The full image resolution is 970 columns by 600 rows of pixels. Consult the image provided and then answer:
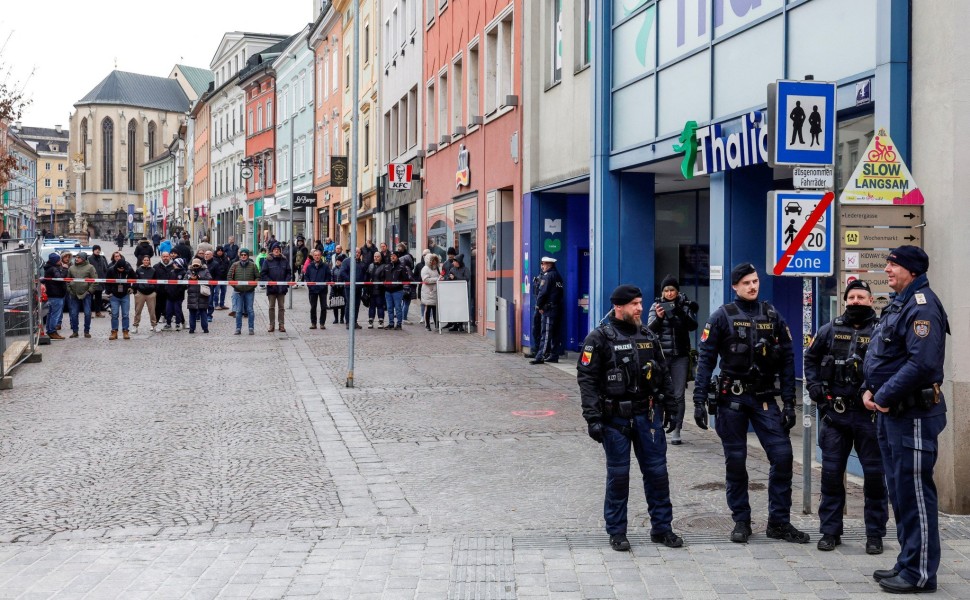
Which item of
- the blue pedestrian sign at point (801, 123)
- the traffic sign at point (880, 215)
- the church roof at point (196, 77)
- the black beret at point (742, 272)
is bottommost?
the black beret at point (742, 272)

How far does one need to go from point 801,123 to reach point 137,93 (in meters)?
124

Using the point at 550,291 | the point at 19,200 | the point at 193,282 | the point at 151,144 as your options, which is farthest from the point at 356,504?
the point at 151,144

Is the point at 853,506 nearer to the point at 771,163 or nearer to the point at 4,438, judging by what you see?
the point at 771,163

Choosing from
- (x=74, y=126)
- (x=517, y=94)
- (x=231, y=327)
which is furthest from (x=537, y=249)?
(x=74, y=126)

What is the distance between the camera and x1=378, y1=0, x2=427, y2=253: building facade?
31.2 m

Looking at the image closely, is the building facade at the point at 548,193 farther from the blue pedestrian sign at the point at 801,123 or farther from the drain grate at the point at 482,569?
the drain grate at the point at 482,569

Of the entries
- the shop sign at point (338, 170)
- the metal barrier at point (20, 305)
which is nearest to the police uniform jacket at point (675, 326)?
the metal barrier at point (20, 305)

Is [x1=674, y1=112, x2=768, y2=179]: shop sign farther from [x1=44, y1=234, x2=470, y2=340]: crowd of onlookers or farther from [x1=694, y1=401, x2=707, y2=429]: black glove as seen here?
[x1=44, y1=234, x2=470, y2=340]: crowd of onlookers

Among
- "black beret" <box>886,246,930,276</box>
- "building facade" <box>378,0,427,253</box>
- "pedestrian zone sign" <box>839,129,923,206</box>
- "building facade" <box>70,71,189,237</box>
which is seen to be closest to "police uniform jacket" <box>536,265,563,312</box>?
"pedestrian zone sign" <box>839,129,923,206</box>

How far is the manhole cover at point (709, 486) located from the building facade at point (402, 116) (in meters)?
21.9

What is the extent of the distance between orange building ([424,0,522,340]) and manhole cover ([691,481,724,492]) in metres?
11.2

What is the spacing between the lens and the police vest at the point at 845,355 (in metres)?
7.16

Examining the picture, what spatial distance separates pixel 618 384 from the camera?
287 inches

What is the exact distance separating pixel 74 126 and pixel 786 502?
421 feet
